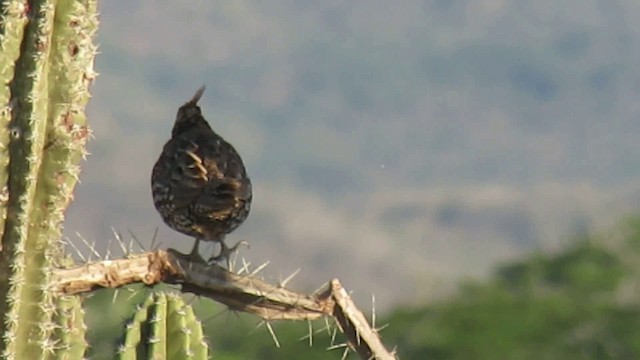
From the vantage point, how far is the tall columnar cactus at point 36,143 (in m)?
4.23

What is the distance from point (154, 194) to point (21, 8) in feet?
11.8

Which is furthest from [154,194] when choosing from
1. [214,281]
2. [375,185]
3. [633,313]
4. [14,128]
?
[375,185]

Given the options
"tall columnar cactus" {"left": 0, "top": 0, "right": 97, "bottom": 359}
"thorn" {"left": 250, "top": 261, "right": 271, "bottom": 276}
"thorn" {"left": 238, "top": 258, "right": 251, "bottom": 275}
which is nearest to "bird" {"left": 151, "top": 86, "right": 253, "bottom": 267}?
"thorn" {"left": 250, "top": 261, "right": 271, "bottom": 276}

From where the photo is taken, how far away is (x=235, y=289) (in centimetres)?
477

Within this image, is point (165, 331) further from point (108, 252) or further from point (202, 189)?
point (202, 189)

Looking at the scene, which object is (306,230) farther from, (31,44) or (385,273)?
(31,44)

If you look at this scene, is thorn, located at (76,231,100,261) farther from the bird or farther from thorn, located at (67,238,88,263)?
the bird

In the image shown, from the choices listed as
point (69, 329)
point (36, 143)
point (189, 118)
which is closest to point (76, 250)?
point (69, 329)

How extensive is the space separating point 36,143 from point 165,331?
0.78 m

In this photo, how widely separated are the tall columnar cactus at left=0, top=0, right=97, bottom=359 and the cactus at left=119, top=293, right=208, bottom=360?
31 cm

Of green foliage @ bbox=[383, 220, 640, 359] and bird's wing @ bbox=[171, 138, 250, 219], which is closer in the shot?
bird's wing @ bbox=[171, 138, 250, 219]

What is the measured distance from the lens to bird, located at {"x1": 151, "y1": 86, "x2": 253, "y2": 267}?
7410 mm

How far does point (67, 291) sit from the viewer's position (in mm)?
4551

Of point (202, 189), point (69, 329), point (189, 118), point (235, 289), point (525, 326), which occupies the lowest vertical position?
A: point (69, 329)
